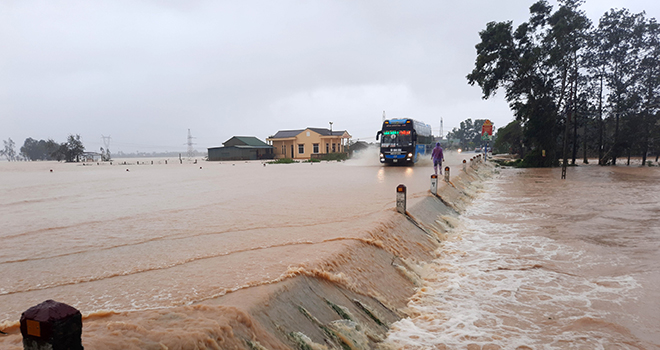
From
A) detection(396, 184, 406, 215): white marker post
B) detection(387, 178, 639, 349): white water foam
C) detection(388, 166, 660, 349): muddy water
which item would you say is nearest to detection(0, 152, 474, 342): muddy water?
detection(396, 184, 406, 215): white marker post

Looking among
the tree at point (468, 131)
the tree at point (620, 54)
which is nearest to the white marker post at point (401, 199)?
the tree at point (620, 54)

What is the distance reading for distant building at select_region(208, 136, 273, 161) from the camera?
5506 centimetres

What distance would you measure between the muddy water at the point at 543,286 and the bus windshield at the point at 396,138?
1651 centimetres

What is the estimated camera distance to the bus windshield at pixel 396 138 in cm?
2669

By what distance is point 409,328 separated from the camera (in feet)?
14.2

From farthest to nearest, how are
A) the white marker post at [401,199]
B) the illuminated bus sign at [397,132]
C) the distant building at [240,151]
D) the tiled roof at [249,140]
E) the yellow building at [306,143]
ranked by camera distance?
the tiled roof at [249,140]
the yellow building at [306,143]
the distant building at [240,151]
the illuminated bus sign at [397,132]
the white marker post at [401,199]

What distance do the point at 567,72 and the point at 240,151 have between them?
42.1 m

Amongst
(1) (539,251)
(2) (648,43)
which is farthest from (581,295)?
(2) (648,43)

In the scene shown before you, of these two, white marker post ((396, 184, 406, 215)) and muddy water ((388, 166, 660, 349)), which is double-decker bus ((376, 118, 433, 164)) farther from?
white marker post ((396, 184, 406, 215))

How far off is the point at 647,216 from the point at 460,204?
502cm

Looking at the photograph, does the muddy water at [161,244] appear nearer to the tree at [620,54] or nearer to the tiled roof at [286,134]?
the tree at [620,54]

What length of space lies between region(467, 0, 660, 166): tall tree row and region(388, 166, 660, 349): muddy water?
2103cm

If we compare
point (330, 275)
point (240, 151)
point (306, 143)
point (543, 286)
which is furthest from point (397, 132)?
point (240, 151)

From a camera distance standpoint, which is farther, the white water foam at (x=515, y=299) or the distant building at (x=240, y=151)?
the distant building at (x=240, y=151)
